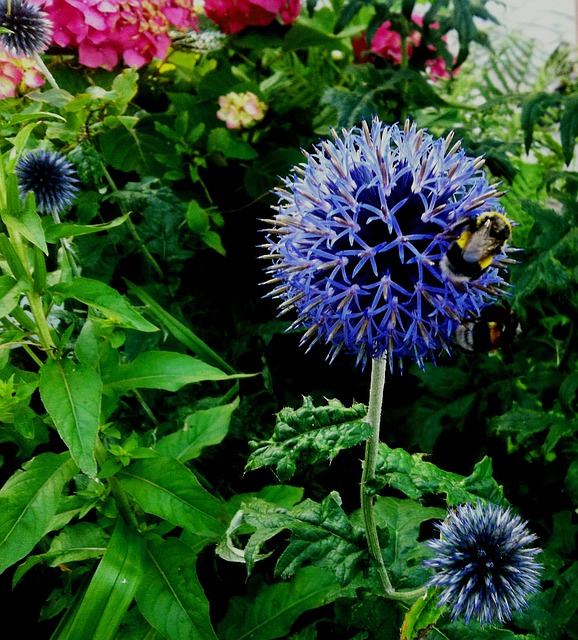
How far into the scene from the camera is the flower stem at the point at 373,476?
2.78 ft

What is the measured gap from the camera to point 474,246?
0.75 metres

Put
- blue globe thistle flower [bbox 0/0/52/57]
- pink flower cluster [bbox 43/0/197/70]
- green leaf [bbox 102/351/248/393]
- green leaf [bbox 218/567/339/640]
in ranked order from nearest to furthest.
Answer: green leaf [bbox 102/351/248/393] < green leaf [bbox 218/567/339/640] < blue globe thistle flower [bbox 0/0/52/57] < pink flower cluster [bbox 43/0/197/70]

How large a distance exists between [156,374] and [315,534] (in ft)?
1.10

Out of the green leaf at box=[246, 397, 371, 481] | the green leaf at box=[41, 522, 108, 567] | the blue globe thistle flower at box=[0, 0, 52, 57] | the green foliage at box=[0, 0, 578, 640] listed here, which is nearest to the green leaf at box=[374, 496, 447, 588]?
the green foliage at box=[0, 0, 578, 640]

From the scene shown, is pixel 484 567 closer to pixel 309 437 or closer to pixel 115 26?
pixel 309 437

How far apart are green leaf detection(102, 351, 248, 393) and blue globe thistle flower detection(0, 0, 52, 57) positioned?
65 centimetres

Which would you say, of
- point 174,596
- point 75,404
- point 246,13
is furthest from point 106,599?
point 246,13

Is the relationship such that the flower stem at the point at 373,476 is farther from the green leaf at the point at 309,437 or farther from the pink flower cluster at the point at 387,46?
the pink flower cluster at the point at 387,46

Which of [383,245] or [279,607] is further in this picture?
[279,607]

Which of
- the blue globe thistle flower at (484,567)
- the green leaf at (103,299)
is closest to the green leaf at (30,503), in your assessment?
the green leaf at (103,299)

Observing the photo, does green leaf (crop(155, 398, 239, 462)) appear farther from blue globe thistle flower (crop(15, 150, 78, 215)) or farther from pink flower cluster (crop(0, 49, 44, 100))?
pink flower cluster (crop(0, 49, 44, 100))

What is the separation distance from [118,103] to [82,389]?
0.63 meters

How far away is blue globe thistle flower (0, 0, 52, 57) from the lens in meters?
1.23

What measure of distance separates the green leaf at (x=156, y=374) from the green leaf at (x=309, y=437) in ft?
0.62
